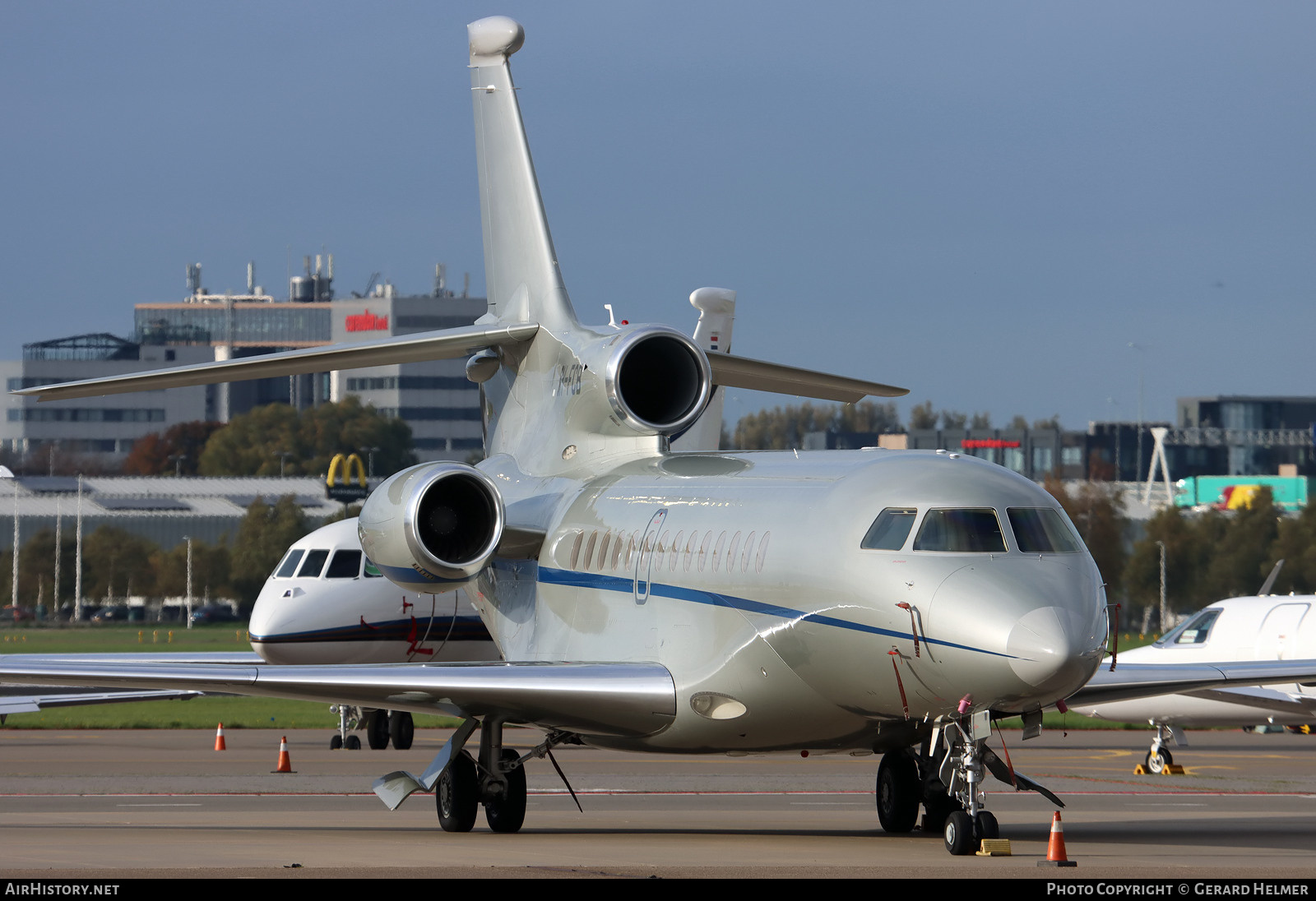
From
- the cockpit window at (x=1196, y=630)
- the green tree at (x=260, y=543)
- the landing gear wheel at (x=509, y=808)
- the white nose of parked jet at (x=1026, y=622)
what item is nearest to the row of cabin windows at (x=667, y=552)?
the landing gear wheel at (x=509, y=808)

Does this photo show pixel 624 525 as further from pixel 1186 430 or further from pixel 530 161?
pixel 1186 430

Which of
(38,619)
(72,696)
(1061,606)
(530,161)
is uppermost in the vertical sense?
(530,161)

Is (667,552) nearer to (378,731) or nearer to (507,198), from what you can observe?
(507,198)

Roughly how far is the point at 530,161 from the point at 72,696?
11876 mm

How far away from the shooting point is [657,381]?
21.4 meters

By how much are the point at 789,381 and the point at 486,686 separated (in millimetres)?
6658

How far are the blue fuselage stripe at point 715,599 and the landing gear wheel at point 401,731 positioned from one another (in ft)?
34.4

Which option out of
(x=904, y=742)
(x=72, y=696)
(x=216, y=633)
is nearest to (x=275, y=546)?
(x=216, y=633)

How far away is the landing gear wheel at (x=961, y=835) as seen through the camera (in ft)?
50.6

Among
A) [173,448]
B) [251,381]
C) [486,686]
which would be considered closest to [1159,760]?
[486,686]

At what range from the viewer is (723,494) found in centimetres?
1814

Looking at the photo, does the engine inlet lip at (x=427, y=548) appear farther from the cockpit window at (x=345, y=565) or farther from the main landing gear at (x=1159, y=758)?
the main landing gear at (x=1159, y=758)

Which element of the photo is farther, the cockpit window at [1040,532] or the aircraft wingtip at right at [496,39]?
the aircraft wingtip at right at [496,39]

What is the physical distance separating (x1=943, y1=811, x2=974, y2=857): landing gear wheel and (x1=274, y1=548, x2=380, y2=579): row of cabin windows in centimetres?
1547
